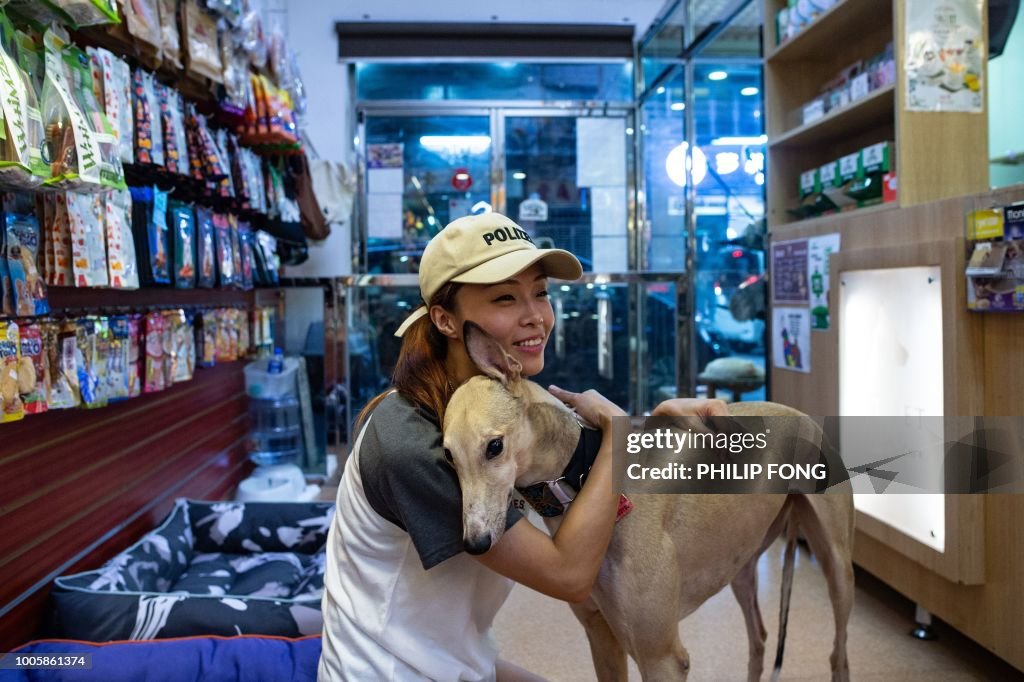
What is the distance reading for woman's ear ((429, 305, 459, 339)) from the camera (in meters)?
1.30

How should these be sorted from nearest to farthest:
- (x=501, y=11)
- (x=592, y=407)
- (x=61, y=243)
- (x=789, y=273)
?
(x=592, y=407) → (x=61, y=243) → (x=789, y=273) → (x=501, y=11)

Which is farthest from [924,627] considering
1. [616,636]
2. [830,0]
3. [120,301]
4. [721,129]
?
[721,129]

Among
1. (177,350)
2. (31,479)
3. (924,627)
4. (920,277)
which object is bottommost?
(924,627)

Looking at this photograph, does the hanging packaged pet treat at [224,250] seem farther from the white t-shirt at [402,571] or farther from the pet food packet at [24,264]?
the white t-shirt at [402,571]

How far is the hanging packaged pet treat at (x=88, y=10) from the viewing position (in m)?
1.63

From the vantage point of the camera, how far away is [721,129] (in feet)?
16.6

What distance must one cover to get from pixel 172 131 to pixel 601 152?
431 cm

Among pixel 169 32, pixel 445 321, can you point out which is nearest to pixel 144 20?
pixel 169 32

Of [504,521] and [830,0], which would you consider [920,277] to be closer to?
[830,0]

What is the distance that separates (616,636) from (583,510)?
0.39 m

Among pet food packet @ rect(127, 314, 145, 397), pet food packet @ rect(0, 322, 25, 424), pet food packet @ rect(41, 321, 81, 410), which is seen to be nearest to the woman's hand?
pet food packet @ rect(0, 322, 25, 424)

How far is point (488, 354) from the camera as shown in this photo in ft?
4.05

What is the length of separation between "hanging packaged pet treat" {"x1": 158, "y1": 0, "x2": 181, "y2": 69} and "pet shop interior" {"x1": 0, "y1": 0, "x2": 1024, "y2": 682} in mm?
10

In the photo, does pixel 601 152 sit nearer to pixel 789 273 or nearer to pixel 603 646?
pixel 789 273
